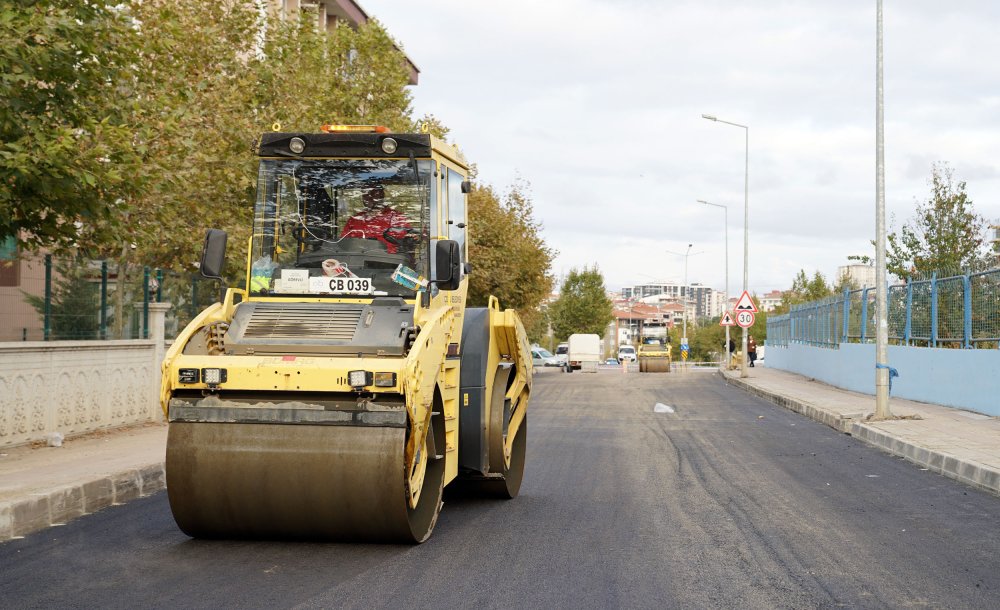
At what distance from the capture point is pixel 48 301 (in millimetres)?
14758

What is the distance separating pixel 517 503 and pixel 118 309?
9.17 meters

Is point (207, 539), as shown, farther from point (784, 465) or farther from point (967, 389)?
point (967, 389)

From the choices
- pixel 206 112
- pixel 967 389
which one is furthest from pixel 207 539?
pixel 967 389

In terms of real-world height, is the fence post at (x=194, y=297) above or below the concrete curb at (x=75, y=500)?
above

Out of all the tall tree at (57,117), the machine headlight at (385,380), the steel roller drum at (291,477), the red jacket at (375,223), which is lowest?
the steel roller drum at (291,477)

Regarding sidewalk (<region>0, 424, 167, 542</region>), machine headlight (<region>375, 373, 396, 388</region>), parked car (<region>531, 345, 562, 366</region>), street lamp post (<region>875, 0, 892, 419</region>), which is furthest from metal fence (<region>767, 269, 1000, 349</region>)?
parked car (<region>531, 345, 562, 366</region>)

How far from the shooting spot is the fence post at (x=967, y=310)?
20.2 m

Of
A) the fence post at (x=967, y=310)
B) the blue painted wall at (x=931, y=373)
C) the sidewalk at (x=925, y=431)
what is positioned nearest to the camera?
the sidewalk at (x=925, y=431)

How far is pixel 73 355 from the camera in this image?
15.0 m

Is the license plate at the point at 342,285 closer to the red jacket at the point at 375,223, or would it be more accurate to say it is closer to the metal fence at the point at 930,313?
the red jacket at the point at 375,223

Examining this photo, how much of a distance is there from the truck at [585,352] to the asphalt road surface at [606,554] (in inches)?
2039

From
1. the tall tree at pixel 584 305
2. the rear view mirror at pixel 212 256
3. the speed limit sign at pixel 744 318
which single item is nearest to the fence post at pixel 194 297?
the rear view mirror at pixel 212 256

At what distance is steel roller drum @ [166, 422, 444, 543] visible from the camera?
23.8 feet

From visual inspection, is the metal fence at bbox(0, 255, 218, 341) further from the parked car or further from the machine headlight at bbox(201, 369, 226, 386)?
the parked car
